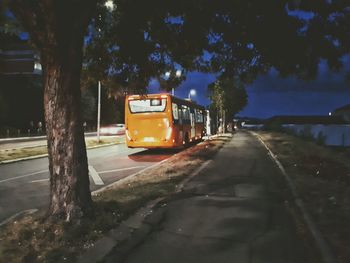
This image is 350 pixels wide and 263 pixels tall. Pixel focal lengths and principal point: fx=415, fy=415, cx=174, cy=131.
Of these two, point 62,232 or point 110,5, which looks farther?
point 110,5

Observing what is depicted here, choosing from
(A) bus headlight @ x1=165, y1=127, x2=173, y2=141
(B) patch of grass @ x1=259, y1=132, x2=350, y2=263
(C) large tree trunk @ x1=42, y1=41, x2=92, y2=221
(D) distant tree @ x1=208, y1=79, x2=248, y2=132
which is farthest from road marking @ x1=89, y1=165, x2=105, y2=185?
(D) distant tree @ x1=208, y1=79, x2=248, y2=132

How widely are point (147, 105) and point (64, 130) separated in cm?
1614

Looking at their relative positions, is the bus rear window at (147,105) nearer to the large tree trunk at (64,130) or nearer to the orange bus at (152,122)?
the orange bus at (152,122)

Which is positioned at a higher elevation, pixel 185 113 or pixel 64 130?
pixel 185 113

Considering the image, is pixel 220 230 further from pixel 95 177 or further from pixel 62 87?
pixel 95 177

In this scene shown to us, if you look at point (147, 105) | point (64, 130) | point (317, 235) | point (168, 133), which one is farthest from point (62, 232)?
point (147, 105)

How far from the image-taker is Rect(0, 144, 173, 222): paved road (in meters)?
9.48

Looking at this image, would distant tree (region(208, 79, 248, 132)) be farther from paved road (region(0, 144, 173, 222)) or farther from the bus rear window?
paved road (region(0, 144, 173, 222))

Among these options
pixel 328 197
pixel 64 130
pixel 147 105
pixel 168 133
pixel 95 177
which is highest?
pixel 147 105

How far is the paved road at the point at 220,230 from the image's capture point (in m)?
5.66

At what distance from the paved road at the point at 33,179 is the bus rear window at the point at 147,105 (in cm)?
416

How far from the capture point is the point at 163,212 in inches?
316

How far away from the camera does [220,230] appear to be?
22.3 ft

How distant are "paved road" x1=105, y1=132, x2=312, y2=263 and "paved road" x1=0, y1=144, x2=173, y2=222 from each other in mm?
3235
